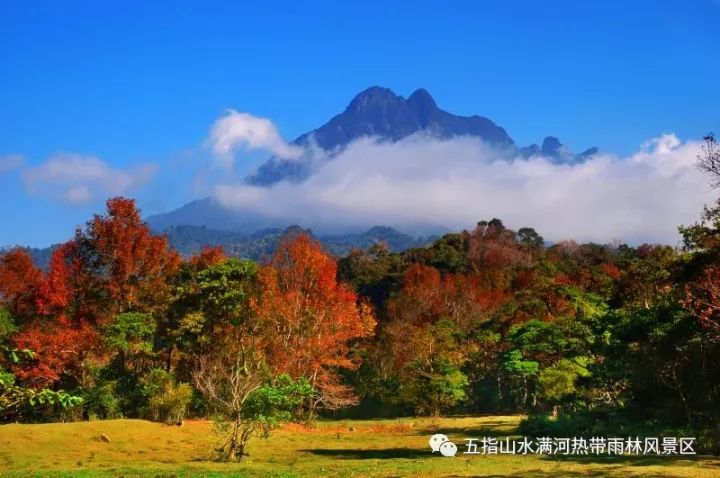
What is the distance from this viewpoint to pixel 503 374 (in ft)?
120

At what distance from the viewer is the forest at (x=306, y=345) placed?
1841cm

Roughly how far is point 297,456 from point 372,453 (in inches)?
96.3

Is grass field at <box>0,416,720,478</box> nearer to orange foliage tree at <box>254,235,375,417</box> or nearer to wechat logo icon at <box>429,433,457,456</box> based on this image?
wechat logo icon at <box>429,433,457,456</box>

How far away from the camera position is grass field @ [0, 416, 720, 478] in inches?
536

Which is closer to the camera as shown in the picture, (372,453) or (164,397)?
(372,453)

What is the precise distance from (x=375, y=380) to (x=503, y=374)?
27.3 feet

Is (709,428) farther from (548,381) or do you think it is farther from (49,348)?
(49,348)

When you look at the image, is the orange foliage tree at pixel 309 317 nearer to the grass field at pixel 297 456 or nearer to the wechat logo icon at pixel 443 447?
the grass field at pixel 297 456

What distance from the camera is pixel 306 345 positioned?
33469 mm

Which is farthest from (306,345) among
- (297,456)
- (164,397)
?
(297,456)

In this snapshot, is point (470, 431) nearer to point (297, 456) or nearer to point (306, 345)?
point (297, 456)

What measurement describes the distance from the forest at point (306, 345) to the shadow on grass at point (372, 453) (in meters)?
2.25

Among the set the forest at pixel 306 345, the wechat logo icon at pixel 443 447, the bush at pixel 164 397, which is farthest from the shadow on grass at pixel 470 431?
the bush at pixel 164 397

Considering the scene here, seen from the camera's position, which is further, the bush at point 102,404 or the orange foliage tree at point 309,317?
the orange foliage tree at point 309,317
